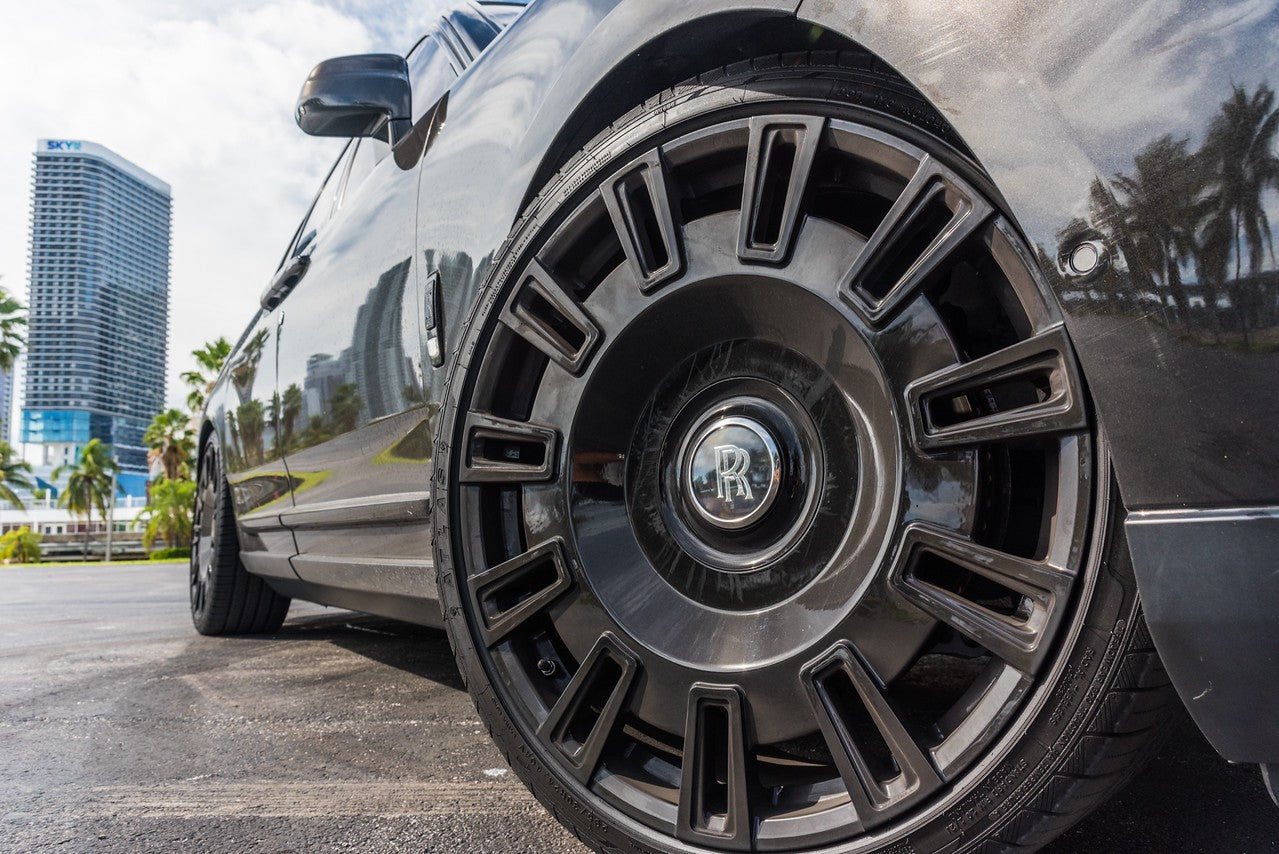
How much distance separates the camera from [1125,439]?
822mm

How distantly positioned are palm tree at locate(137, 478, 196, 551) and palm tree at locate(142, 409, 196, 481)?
86.4 inches

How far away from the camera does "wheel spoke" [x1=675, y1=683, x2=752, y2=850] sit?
1071 mm

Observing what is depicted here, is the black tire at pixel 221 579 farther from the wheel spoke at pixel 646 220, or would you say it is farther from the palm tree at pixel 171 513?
the palm tree at pixel 171 513

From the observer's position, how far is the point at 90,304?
118375mm

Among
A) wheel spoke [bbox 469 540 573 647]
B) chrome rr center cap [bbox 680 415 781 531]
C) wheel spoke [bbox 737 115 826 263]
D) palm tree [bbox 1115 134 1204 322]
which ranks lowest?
wheel spoke [bbox 469 540 573 647]

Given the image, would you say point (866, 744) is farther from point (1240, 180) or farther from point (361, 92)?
point (361, 92)

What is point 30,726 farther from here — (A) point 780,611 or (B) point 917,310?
(B) point 917,310

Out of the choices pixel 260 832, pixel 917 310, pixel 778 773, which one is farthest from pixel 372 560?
pixel 917 310

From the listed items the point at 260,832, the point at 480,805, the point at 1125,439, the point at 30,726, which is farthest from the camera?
the point at 30,726

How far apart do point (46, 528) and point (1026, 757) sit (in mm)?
89967

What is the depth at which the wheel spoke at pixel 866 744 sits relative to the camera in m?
0.97

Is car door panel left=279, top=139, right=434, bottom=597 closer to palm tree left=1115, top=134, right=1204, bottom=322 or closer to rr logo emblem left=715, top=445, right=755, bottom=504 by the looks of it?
rr logo emblem left=715, top=445, right=755, bottom=504

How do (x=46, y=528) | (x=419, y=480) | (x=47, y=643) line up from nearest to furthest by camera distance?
1. (x=419, y=480)
2. (x=47, y=643)
3. (x=46, y=528)

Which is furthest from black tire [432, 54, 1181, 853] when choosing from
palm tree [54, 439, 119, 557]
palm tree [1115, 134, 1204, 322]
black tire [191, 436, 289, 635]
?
palm tree [54, 439, 119, 557]
